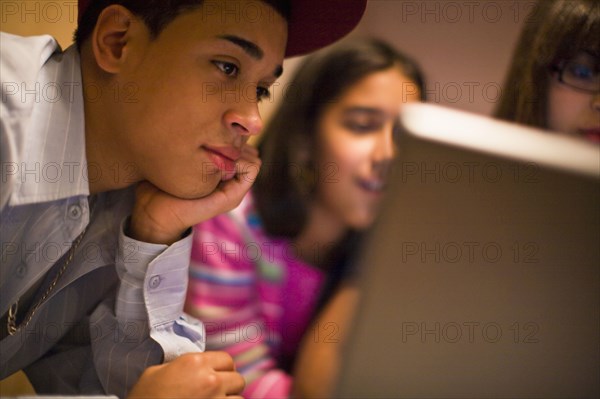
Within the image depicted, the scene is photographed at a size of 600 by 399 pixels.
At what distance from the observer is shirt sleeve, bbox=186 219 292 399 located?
1.29 m

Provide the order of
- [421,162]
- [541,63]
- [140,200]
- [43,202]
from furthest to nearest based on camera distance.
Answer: [541,63] → [140,200] → [43,202] → [421,162]

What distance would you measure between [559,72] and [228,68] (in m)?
0.69

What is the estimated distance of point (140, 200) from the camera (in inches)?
42.7

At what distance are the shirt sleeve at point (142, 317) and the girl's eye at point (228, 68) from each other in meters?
0.31

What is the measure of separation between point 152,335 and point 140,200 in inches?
10.0

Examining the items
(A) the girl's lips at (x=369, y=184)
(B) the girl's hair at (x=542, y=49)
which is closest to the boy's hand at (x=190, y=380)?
(A) the girl's lips at (x=369, y=184)

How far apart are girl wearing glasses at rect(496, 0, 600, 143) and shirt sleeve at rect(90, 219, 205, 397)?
779 millimetres

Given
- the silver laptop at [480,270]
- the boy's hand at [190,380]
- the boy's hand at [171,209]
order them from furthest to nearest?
the boy's hand at [171,209] → the boy's hand at [190,380] → the silver laptop at [480,270]

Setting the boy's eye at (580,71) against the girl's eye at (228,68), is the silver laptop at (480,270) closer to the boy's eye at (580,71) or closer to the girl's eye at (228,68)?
the girl's eye at (228,68)

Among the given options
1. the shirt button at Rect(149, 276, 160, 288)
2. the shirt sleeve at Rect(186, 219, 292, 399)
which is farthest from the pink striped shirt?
the shirt button at Rect(149, 276, 160, 288)

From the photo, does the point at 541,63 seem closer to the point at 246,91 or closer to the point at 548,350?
the point at 246,91

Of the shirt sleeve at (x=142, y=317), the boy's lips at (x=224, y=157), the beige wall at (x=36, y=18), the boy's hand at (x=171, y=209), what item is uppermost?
the beige wall at (x=36, y=18)

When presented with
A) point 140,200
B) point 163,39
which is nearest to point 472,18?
point 163,39

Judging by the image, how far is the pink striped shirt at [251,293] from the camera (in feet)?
4.26
